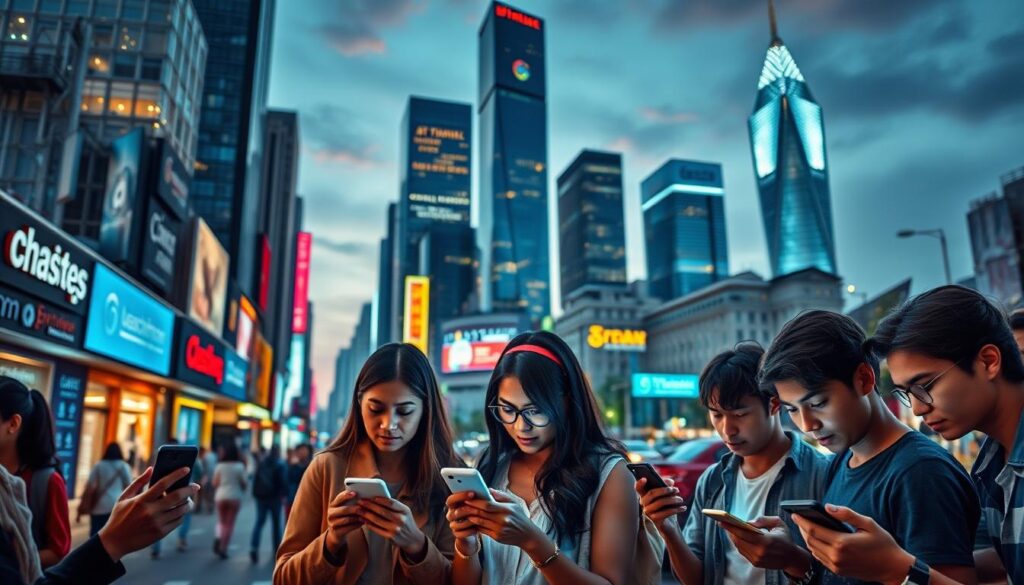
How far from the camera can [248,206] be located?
46.9 metres

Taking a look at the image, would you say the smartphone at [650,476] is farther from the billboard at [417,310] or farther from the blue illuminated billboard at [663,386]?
the billboard at [417,310]

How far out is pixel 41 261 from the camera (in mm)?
11172

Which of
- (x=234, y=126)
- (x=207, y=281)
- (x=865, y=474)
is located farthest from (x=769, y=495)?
(x=234, y=126)

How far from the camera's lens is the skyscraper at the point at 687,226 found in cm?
15675

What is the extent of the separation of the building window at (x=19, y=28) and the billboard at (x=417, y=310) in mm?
32601

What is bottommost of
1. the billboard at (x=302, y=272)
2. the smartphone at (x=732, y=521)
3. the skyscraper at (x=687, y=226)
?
the smartphone at (x=732, y=521)

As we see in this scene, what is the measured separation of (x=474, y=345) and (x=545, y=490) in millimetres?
50370

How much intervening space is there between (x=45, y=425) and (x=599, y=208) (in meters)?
186

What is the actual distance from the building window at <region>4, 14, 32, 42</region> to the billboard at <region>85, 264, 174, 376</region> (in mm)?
Result: 16577

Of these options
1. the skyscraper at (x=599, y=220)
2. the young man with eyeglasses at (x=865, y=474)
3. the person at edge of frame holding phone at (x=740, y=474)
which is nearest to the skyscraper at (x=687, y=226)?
the skyscraper at (x=599, y=220)

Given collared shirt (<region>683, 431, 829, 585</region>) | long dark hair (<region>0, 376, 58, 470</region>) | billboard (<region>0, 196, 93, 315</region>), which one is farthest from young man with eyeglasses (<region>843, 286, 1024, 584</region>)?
billboard (<region>0, 196, 93, 315</region>)

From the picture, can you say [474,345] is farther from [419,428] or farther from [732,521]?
[732,521]

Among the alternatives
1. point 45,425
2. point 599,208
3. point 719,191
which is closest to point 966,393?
point 45,425

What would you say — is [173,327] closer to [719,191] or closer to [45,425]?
[45,425]
